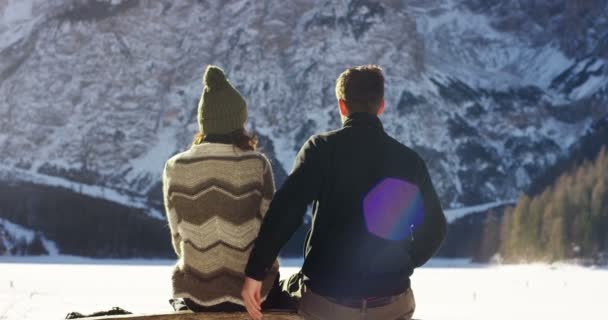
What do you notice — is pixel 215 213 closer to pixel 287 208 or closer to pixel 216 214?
pixel 216 214

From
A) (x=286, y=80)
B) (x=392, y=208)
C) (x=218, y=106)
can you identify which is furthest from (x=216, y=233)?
(x=286, y=80)

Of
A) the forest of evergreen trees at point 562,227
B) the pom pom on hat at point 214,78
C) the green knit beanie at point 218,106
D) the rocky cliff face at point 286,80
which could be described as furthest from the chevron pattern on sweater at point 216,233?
the rocky cliff face at point 286,80

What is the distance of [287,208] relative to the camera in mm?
5703

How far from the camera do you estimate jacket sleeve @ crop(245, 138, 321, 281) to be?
18.7 feet

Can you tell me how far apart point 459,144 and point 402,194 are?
151336 mm

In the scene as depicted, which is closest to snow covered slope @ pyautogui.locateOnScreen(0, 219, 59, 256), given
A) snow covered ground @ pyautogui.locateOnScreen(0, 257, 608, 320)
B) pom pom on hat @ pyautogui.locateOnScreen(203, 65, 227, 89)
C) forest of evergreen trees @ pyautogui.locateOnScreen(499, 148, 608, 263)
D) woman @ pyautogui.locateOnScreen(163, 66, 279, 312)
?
forest of evergreen trees @ pyautogui.locateOnScreen(499, 148, 608, 263)

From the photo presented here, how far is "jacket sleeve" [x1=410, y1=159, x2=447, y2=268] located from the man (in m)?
0.06

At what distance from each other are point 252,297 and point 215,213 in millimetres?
920

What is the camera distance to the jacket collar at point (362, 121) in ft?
19.6

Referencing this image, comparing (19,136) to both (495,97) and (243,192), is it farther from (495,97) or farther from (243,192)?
(243,192)

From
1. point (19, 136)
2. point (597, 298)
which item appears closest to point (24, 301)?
point (597, 298)

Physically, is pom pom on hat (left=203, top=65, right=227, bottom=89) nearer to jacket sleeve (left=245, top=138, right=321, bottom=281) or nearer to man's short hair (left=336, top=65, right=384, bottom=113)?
man's short hair (left=336, top=65, right=384, bottom=113)

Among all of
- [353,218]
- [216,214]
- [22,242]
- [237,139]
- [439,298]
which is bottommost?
[22,242]

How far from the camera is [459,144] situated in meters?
155
